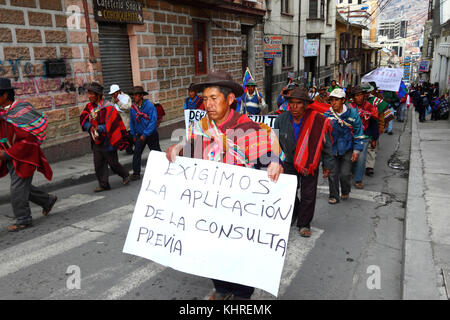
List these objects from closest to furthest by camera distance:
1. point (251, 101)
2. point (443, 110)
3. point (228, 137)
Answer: point (228, 137) < point (251, 101) < point (443, 110)

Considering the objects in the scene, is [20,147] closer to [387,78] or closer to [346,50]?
[387,78]

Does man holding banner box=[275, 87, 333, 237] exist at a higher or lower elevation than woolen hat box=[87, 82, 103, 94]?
lower

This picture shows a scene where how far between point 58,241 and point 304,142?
3226 mm

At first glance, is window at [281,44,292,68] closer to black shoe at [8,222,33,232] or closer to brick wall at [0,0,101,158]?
brick wall at [0,0,101,158]

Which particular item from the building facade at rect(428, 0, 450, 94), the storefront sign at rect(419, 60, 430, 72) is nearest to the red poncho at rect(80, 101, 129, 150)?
the building facade at rect(428, 0, 450, 94)

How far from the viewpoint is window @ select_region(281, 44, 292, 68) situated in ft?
77.4

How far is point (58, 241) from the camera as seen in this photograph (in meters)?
4.40

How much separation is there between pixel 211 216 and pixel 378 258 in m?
2.33

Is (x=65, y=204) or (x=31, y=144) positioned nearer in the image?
(x=31, y=144)

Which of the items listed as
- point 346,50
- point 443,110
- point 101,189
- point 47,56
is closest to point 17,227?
point 101,189

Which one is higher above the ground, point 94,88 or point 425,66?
point 425,66

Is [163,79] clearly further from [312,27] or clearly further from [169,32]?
[312,27]

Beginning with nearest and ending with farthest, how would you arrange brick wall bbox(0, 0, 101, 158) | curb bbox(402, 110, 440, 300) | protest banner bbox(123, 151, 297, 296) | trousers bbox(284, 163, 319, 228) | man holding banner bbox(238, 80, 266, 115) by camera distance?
protest banner bbox(123, 151, 297, 296) < curb bbox(402, 110, 440, 300) < trousers bbox(284, 163, 319, 228) < brick wall bbox(0, 0, 101, 158) < man holding banner bbox(238, 80, 266, 115)

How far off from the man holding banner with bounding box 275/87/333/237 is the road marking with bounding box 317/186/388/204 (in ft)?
6.62
